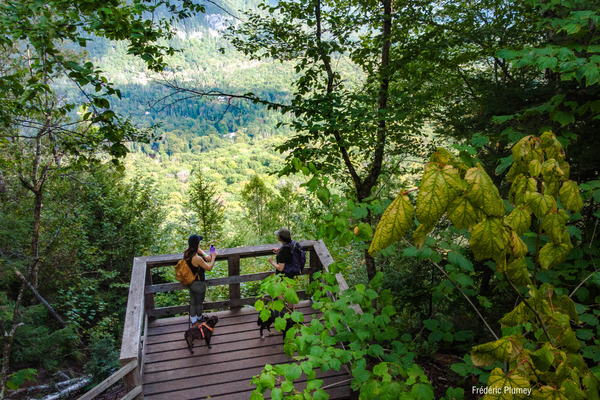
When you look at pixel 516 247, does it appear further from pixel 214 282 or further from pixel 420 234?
pixel 214 282

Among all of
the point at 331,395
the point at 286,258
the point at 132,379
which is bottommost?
the point at 331,395

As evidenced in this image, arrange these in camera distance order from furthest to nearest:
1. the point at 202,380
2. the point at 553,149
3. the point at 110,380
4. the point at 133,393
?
the point at 202,380
the point at 133,393
the point at 110,380
the point at 553,149

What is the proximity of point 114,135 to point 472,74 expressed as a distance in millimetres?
6930

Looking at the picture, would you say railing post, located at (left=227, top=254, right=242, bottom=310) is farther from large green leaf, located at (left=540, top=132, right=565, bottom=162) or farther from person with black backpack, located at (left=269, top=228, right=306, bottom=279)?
large green leaf, located at (left=540, top=132, right=565, bottom=162)

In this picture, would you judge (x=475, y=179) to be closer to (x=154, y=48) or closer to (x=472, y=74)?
(x=154, y=48)

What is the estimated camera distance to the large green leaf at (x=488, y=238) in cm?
107

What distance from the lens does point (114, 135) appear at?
3.24 metres

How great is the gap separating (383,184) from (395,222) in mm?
5414

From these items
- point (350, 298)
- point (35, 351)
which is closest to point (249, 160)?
point (35, 351)

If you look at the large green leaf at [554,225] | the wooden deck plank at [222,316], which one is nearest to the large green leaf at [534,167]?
the large green leaf at [554,225]

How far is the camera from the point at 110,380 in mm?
2568

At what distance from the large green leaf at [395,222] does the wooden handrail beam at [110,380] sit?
7.80ft

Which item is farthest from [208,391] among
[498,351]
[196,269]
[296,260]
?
[498,351]

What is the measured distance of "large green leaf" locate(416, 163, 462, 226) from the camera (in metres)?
1.00
